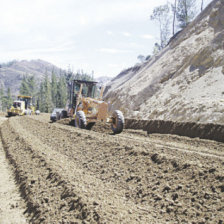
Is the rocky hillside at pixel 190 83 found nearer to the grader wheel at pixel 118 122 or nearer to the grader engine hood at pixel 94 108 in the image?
the grader wheel at pixel 118 122

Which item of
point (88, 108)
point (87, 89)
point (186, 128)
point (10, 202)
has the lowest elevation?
point (10, 202)

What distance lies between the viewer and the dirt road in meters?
3.49

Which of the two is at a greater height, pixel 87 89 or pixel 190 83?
pixel 190 83

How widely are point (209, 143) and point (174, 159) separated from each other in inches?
168

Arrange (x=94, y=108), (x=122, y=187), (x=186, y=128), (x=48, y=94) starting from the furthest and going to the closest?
(x=48, y=94)
(x=94, y=108)
(x=186, y=128)
(x=122, y=187)

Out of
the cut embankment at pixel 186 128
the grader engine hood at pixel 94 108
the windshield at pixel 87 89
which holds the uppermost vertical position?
the windshield at pixel 87 89

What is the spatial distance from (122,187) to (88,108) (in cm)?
916

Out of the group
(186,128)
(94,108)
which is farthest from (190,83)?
(94,108)

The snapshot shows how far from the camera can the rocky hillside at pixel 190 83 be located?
13.0 meters

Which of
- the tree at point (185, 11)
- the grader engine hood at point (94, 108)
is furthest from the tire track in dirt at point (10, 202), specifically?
the tree at point (185, 11)

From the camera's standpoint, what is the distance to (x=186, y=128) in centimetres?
1097

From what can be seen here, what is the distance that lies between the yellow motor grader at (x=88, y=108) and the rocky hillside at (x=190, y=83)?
3.83 metres

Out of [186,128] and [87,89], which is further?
[87,89]

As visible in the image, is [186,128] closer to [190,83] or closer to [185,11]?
[190,83]
